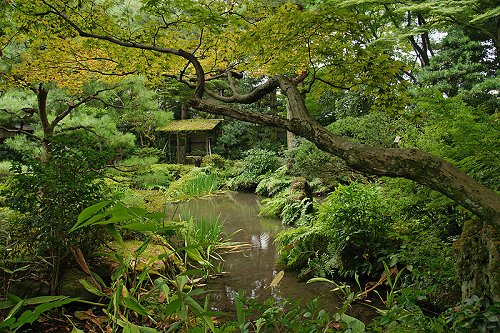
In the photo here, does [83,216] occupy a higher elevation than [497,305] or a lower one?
higher

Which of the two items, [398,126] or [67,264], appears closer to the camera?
[67,264]

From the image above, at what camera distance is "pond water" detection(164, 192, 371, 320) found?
3602 millimetres

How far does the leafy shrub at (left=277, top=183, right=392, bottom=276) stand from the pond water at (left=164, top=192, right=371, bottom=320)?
28cm

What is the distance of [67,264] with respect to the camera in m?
3.12

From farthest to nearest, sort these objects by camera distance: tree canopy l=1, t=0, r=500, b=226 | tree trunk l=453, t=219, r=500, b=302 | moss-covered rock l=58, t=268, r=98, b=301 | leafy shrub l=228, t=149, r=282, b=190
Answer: leafy shrub l=228, t=149, r=282, b=190, moss-covered rock l=58, t=268, r=98, b=301, tree canopy l=1, t=0, r=500, b=226, tree trunk l=453, t=219, r=500, b=302

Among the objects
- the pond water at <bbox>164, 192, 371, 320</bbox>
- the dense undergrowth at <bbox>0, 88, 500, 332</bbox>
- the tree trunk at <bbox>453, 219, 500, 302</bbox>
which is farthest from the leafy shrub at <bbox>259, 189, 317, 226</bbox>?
the tree trunk at <bbox>453, 219, 500, 302</bbox>

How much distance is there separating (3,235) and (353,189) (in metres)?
3.59

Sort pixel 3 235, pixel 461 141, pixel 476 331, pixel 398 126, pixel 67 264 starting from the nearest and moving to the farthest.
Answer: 1. pixel 476 331
2. pixel 461 141
3. pixel 3 235
4. pixel 67 264
5. pixel 398 126

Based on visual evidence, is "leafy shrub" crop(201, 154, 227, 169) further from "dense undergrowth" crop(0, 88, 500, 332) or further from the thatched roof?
"dense undergrowth" crop(0, 88, 500, 332)

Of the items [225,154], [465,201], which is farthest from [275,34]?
[225,154]

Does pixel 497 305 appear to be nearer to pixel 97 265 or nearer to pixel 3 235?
pixel 97 265

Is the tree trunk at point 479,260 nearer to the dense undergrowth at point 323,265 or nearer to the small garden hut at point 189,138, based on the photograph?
the dense undergrowth at point 323,265

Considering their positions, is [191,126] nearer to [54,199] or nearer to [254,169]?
[254,169]

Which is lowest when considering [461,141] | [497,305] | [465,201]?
[497,305]
